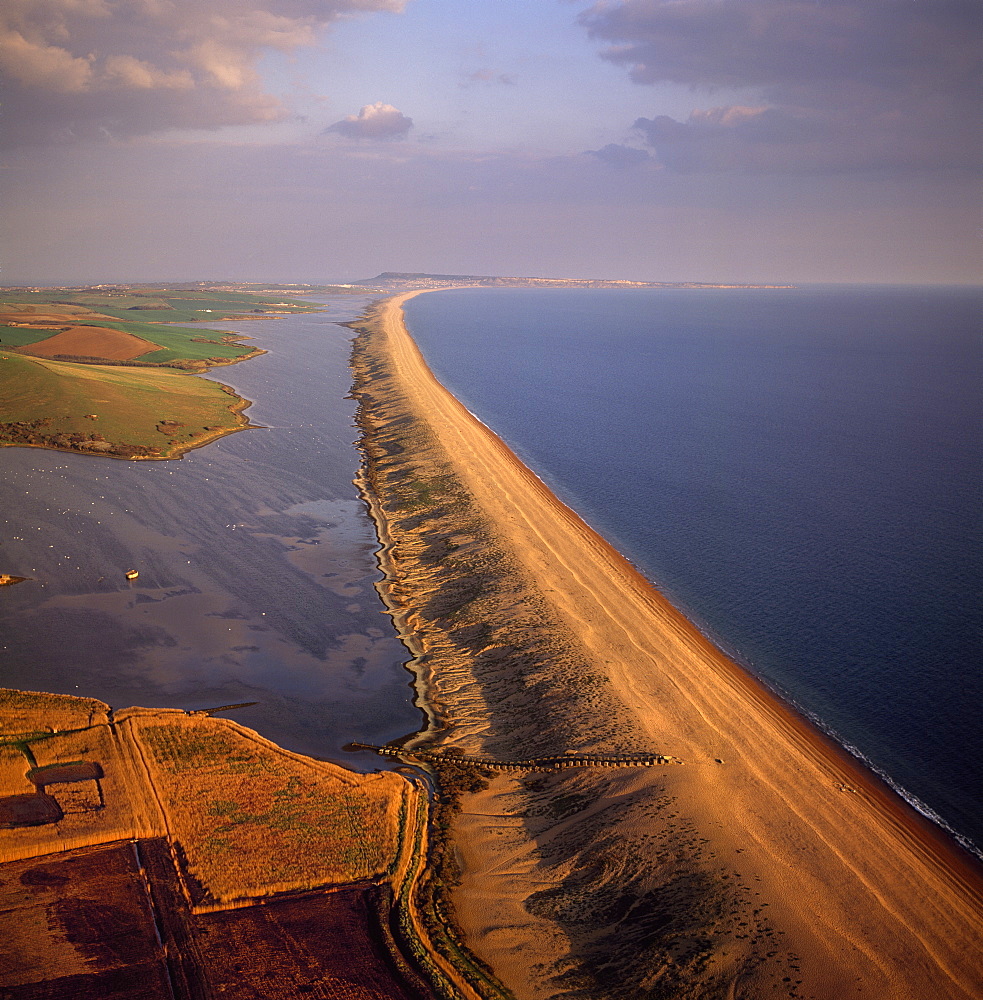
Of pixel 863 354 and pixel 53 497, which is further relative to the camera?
pixel 863 354

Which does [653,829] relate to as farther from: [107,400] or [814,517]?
[107,400]

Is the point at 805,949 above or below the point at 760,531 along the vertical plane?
below

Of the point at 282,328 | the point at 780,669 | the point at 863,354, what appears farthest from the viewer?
the point at 282,328

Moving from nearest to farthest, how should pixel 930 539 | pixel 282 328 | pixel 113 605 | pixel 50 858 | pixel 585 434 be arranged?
pixel 50 858 → pixel 113 605 → pixel 930 539 → pixel 585 434 → pixel 282 328

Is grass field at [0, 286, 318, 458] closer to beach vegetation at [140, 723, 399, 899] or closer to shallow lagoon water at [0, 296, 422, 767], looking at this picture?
shallow lagoon water at [0, 296, 422, 767]

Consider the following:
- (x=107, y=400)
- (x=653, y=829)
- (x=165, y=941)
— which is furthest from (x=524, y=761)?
(x=107, y=400)

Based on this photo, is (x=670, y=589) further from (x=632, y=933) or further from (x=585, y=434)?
(x=585, y=434)

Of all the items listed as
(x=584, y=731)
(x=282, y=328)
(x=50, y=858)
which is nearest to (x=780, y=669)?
(x=584, y=731)
